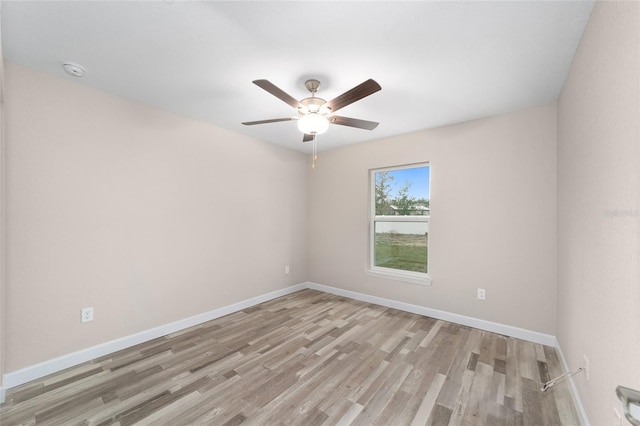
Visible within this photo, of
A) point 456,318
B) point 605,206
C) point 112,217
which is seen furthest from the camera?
point 456,318

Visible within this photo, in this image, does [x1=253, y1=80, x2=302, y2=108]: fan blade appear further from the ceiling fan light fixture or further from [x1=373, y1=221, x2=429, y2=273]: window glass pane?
[x1=373, y1=221, x2=429, y2=273]: window glass pane

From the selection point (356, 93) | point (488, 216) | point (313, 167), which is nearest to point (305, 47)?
point (356, 93)

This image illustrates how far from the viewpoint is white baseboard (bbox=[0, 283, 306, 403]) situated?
1.99 meters

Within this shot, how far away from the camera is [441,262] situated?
131 inches

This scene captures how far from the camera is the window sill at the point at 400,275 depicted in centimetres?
346

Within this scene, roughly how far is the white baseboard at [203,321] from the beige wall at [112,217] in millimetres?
60

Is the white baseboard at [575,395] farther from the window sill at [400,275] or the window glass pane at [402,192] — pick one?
the window glass pane at [402,192]

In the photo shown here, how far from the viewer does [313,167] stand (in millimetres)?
2443

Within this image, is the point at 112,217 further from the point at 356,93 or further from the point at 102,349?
the point at 356,93

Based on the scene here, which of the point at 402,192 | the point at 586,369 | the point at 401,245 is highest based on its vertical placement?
the point at 402,192

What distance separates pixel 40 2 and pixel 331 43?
1685 millimetres

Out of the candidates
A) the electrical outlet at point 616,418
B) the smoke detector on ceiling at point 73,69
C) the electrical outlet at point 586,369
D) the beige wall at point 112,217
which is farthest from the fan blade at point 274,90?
the electrical outlet at point 586,369

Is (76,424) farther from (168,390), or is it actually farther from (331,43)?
(331,43)

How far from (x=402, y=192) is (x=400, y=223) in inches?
18.0
